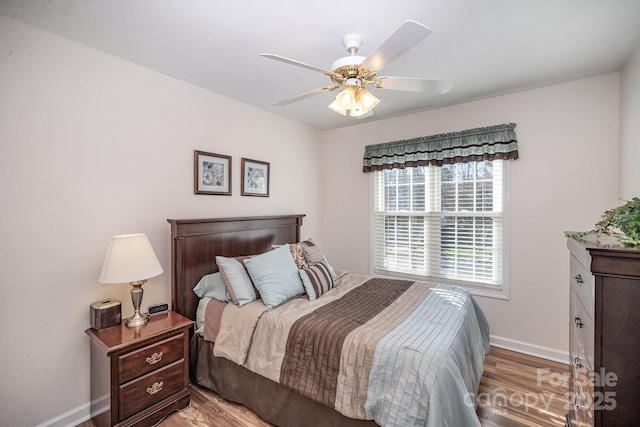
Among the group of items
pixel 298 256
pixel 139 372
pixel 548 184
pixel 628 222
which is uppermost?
pixel 548 184

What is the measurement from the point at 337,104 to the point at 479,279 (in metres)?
2.53

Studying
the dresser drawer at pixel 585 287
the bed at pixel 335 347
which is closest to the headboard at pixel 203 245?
the bed at pixel 335 347

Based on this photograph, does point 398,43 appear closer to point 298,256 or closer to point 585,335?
point 585,335

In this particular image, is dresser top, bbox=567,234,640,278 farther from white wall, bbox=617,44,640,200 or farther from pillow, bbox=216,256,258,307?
pillow, bbox=216,256,258,307

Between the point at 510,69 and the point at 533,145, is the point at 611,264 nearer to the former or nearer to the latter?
the point at 510,69

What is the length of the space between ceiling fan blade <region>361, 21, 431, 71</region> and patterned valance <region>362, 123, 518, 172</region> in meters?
1.92

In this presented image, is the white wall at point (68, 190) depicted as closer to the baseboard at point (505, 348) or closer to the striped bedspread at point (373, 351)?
the baseboard at point (505, 348)

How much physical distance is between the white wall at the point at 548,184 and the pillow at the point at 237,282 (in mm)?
2505

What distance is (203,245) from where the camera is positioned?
2.58 meters

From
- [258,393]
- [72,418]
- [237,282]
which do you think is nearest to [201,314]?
[237,282]

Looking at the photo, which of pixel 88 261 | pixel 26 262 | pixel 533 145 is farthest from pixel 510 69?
pixel 26 262

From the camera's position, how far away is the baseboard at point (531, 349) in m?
2.72

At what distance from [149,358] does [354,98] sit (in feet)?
7.16

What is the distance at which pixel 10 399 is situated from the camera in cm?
173
